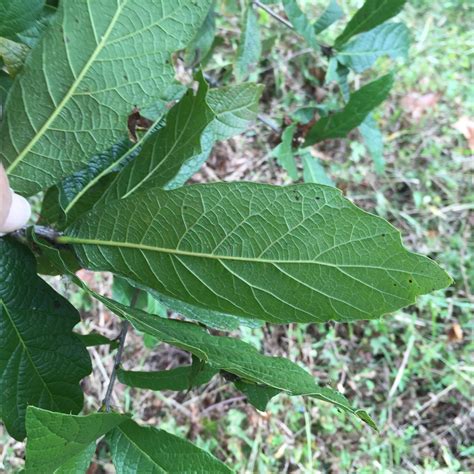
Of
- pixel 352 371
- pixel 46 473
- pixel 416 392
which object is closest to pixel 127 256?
pixel 46 473

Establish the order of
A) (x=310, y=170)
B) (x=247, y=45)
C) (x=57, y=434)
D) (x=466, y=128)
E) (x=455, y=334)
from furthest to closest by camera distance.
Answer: (x=466, y=128) → (x=455, y=334) → (x=310, y=170) → (x=247, y=45) → (x=57, y=434)

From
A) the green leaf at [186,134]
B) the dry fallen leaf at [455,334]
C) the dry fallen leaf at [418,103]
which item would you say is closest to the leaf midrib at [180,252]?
the green leaf at [186,134]

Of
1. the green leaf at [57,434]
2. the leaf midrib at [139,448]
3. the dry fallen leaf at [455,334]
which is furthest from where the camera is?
the dry fallen leaf at [455,334]

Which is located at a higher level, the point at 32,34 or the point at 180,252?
the point at 32,34

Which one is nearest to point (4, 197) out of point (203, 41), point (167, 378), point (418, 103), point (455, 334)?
point (167, 378)

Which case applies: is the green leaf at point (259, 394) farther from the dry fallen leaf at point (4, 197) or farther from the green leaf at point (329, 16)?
the green leaf at point (329, 16)

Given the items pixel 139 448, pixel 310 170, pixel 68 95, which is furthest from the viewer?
pixel 310 170

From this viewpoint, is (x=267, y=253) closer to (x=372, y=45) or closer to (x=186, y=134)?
(x=186, y=134)
